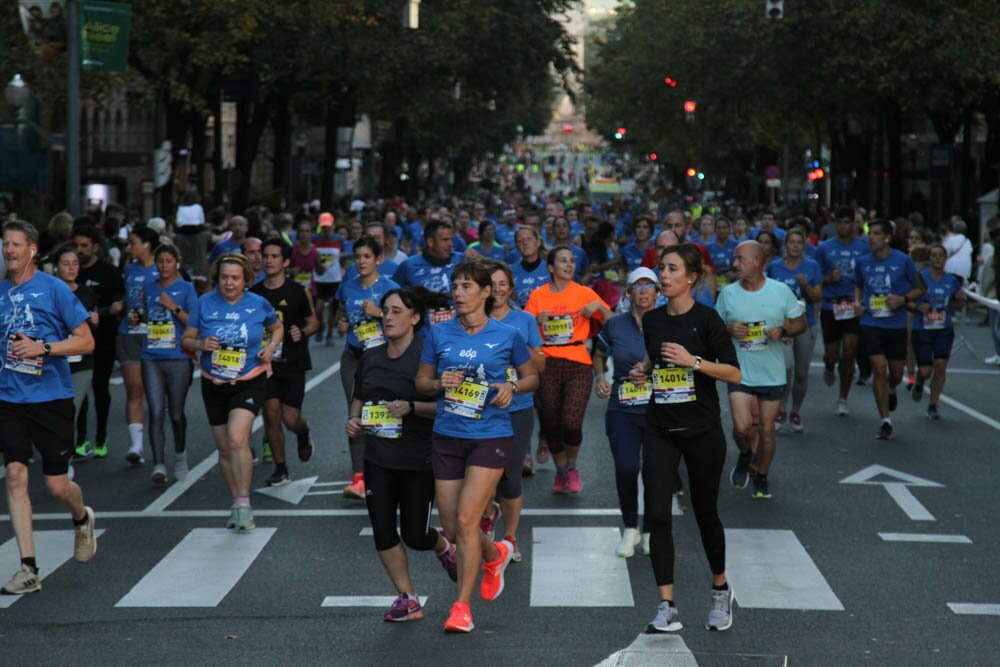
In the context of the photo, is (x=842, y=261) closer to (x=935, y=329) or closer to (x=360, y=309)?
(x=935, y=329)

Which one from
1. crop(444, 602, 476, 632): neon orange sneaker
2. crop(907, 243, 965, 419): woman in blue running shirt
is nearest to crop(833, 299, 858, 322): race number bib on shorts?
crop(907, 243, 965, 419): woman in blue running shirt

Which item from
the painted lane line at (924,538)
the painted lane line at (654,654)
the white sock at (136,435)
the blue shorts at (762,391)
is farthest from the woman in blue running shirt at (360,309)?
the painted lane line at (654,654)

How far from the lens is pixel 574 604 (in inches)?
355

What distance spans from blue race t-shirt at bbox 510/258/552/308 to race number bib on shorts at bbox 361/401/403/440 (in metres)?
5.74

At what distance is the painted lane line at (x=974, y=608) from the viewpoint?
893 centimetres

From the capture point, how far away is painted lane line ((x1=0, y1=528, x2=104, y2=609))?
33.4 ft

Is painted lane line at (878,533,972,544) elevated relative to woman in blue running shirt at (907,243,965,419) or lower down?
lower down

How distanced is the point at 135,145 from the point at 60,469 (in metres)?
59.2

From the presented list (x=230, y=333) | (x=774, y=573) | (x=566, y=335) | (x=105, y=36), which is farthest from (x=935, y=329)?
(x=105, y=36)

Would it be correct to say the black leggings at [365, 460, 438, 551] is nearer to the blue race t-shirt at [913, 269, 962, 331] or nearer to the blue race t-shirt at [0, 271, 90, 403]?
the blue race t-shirt at [0, 271, 90, 403]

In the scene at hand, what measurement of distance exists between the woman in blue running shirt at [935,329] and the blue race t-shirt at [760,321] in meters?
5.41

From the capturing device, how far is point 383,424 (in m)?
8.55

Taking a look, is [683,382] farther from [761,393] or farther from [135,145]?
[135,145]

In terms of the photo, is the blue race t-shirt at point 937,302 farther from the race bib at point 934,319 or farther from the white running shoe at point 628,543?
the white running shoe at point 628,543
